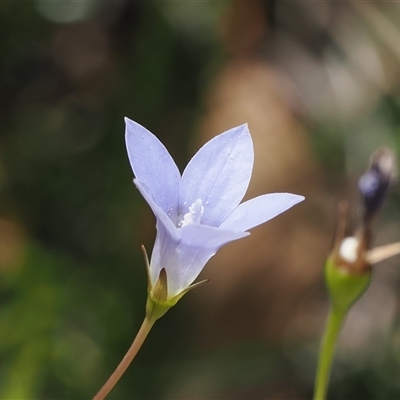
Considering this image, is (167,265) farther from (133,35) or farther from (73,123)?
(133,35)

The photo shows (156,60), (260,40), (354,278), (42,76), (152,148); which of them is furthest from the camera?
(260,40)

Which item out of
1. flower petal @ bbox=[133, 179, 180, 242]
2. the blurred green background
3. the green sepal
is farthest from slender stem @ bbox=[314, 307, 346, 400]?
the blurred green background

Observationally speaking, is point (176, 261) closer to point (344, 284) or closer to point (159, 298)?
point (159, 298)

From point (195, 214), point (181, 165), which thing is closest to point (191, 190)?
point (195, 214)

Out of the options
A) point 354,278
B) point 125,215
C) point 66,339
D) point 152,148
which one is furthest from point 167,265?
point 125,215

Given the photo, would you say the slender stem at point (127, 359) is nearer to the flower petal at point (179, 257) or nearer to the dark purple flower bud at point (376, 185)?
the flower petal at point (179, 257)

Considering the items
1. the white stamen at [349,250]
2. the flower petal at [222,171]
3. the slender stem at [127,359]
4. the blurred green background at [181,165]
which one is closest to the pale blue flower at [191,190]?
the flower petal at [222,171]
